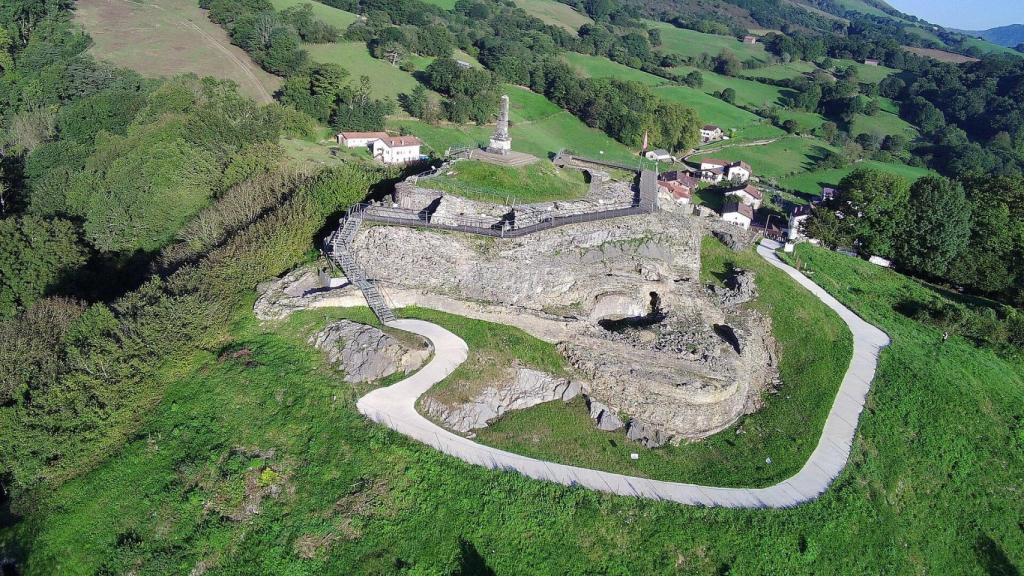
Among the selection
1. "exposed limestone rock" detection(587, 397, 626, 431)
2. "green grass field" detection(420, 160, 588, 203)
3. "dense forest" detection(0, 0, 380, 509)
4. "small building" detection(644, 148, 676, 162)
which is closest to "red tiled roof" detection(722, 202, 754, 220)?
"small building" detection(644, 148, 676, 162)

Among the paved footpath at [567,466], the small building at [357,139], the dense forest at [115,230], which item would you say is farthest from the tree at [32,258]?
the small building at [357,139]

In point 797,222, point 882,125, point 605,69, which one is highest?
point 605,69

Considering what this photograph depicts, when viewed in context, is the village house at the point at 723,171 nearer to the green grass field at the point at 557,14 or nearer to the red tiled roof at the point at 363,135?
the red tiled roof at the point at 363,135

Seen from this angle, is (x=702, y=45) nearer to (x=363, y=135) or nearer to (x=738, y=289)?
(x=363, y=135)

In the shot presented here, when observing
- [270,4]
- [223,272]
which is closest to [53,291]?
[223,272]

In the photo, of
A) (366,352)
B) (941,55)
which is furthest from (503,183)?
(941,55)

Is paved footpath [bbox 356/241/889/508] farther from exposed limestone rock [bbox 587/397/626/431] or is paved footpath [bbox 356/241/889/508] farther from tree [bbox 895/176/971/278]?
tree [bbox 895/176/971/278]

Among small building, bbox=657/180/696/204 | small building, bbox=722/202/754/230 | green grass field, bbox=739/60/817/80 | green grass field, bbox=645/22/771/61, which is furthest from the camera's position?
green grass field, bbox=645/22/771/61
